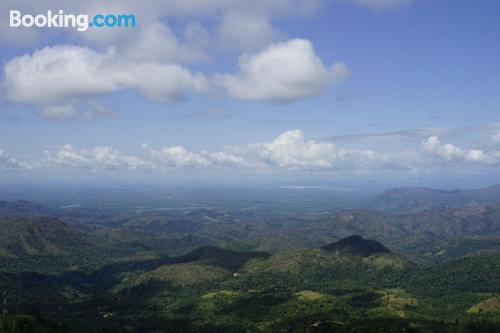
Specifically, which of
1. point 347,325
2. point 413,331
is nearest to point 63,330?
point 347,325

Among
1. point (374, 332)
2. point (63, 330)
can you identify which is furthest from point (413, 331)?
point (63, 330)

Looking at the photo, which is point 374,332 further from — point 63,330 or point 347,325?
point 63,330

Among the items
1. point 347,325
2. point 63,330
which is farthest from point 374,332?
point 63,330

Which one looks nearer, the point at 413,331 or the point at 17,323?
the point at 17,323

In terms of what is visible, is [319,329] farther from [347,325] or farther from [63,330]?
[63,330]

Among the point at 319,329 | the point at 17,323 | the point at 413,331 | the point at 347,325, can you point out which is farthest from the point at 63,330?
the point at 413,331

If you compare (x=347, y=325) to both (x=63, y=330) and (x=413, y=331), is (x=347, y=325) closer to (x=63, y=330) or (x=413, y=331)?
(x=413, y=331)

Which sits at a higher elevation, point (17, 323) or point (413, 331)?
point (17, 323)
